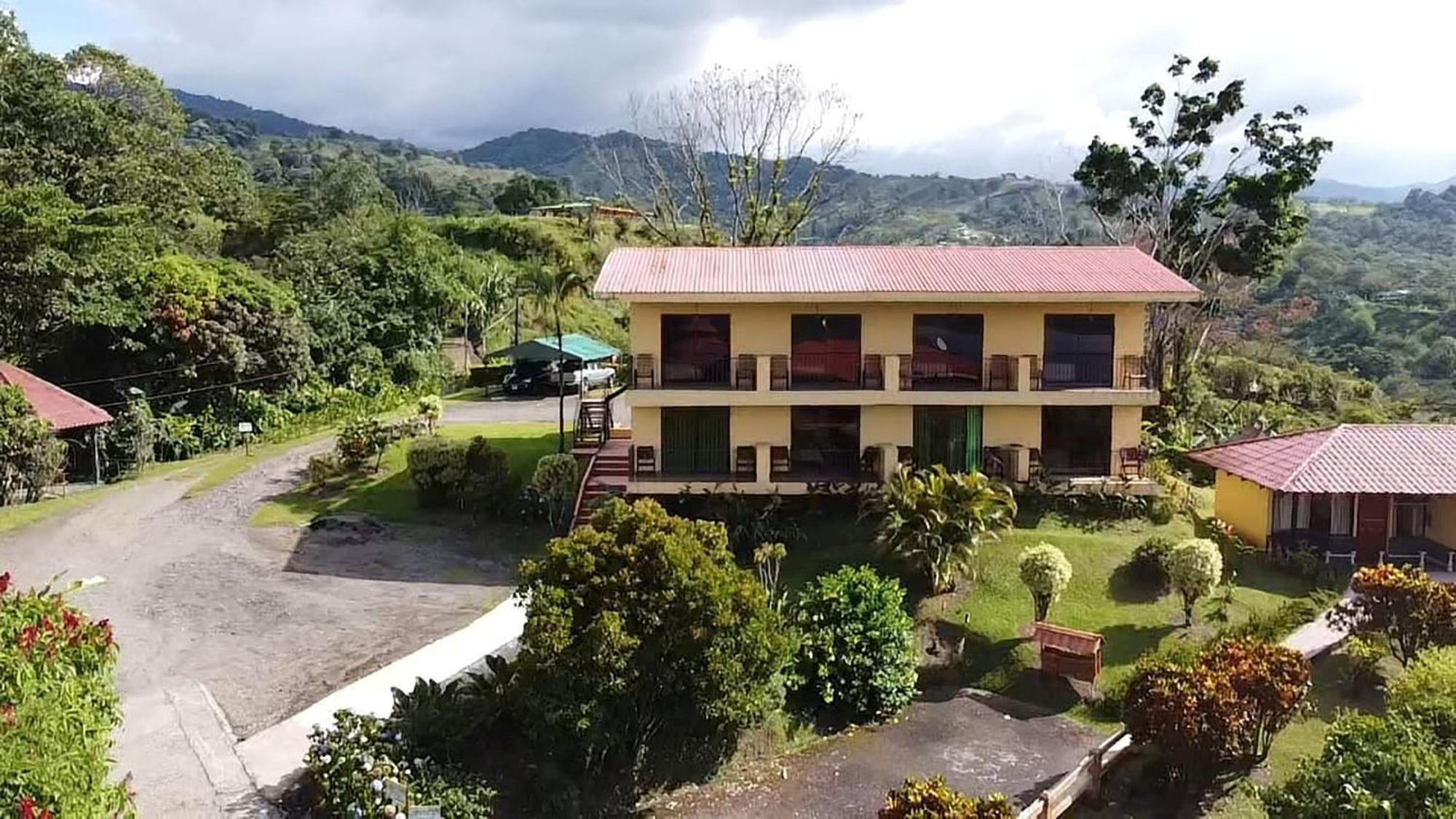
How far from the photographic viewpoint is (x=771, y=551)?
16562 mm

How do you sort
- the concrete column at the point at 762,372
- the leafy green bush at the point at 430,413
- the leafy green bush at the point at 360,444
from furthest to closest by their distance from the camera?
the leafy green bush at the point at 430,413 < the leafy green bush at the point at 360,444 < the concrete column at the point at 762,372

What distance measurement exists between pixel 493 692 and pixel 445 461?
11619mm

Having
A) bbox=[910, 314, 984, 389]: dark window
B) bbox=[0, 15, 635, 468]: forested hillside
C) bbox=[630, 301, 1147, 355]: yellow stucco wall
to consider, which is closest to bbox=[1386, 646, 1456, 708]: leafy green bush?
bbox=[630, 301, 1147, 355]: yellow stucco wall

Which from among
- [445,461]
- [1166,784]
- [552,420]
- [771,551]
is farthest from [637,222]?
[1166,784]

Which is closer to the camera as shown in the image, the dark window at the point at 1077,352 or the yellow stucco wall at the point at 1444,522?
the yellow stucco wall at the point at 1444,522

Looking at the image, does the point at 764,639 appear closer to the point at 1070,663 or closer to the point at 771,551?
the point at 771,551

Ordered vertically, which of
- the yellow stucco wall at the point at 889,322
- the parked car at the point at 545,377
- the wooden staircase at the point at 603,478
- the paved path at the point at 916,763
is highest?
the yellow stucco wall at the point at 889,322

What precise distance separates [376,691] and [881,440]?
11.3 meters

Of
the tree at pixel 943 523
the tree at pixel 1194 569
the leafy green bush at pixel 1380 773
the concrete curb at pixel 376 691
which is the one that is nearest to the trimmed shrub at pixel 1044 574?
the tree at pixel 943 523

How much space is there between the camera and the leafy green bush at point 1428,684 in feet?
34.6

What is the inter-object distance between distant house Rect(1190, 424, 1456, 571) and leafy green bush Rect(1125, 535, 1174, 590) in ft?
8.97

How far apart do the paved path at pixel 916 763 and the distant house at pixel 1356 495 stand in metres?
8.07

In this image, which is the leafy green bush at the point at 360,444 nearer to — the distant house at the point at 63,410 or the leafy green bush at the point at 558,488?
the leafy green bush at the point at 558,488

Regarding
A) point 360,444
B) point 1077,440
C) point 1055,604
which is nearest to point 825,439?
point 1077,440
